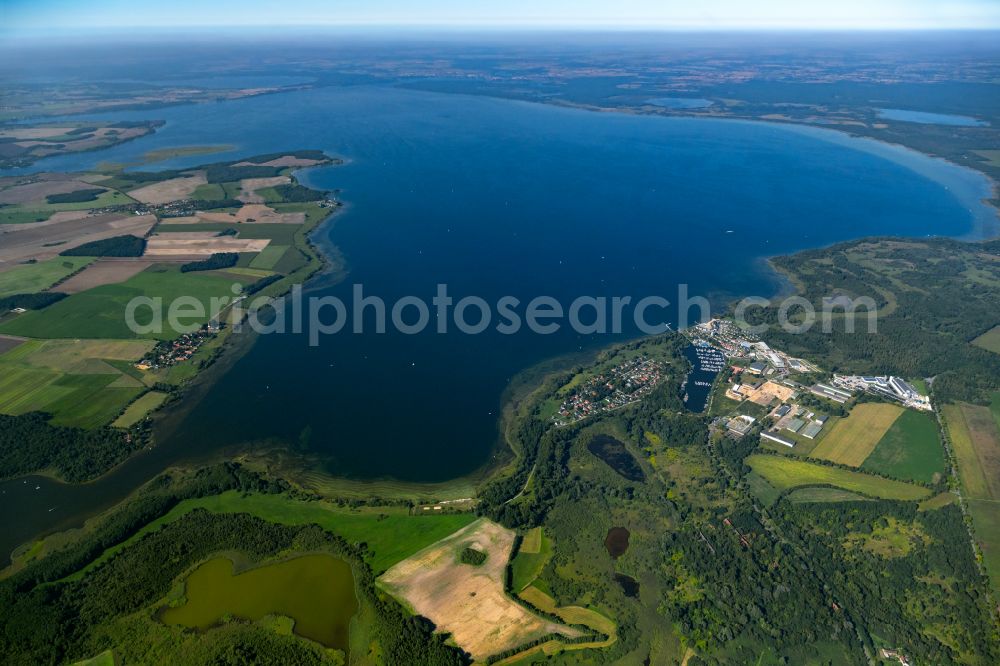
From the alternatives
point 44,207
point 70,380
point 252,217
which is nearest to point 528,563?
point 70,380

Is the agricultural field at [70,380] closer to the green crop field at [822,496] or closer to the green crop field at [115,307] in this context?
the green crop field at [115,307]

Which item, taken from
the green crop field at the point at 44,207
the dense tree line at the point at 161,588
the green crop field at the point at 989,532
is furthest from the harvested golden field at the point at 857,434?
the green crop field at the point at 44,207

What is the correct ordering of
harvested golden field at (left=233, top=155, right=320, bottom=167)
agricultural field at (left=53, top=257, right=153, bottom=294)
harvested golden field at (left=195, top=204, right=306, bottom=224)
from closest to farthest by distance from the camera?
agricultural field at (left=53, top=257, right=153, bottom=294), harvested golden field at (left=195, top=204, right=306, bottom=224), harvested golden field at (left=233, top=155, right=320, bottom=167)

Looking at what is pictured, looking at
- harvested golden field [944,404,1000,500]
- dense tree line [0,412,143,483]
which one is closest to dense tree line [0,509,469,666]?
dense tree line [0,412,143,483]

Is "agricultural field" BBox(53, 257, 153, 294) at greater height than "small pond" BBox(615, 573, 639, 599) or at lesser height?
greater

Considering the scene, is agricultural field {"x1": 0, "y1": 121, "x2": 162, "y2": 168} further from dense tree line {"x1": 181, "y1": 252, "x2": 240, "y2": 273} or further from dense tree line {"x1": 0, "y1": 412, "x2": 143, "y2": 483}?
A: dense tree line {"x1": 0, "y1": 412, "x2": 143, "y2": 483}

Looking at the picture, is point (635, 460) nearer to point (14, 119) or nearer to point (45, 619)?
point (45, 619)
